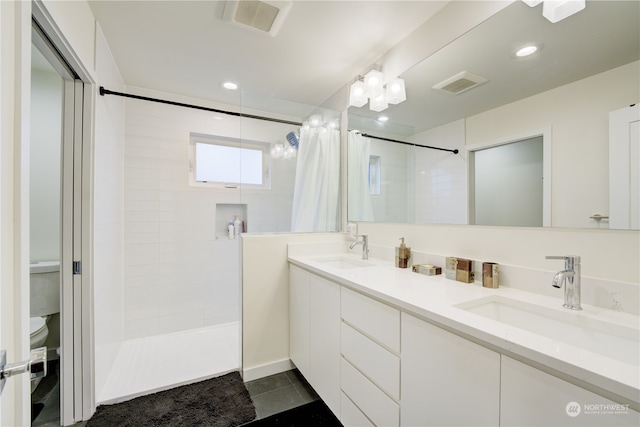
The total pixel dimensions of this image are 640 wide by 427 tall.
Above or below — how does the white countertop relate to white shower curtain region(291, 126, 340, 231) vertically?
below

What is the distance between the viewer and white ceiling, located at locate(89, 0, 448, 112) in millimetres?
1494

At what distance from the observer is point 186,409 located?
1.59 meters

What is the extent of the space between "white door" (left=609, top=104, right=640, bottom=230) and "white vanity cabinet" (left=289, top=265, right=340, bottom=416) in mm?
1123

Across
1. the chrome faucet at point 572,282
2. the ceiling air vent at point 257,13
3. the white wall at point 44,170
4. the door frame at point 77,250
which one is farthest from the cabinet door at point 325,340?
the white wall at point 44,170

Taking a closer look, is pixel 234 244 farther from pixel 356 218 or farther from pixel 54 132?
pixel 54 132

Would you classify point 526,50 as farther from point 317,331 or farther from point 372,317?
point 317,331

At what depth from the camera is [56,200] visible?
2098 mm

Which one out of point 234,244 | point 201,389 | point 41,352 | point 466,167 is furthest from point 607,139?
point 234,244

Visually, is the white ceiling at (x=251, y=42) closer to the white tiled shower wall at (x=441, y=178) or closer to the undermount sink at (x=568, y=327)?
the white tiled shower wall at (x=441, y=178)

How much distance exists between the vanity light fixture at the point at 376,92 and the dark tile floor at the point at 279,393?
2052 mm

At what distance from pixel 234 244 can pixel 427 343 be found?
235 centimetres

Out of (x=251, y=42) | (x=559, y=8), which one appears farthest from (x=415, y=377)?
(x=251, y=42)

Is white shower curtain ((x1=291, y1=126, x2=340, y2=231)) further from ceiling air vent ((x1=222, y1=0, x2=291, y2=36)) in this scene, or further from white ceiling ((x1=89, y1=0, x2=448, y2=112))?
ceiling air vent ((x1=222, y1=0, x2=291, y2=36))

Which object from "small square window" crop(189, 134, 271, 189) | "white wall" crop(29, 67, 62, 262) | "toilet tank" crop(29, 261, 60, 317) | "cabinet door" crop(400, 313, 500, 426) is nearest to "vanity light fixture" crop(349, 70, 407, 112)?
"small square window" crop(189, 134, 271, 189)
